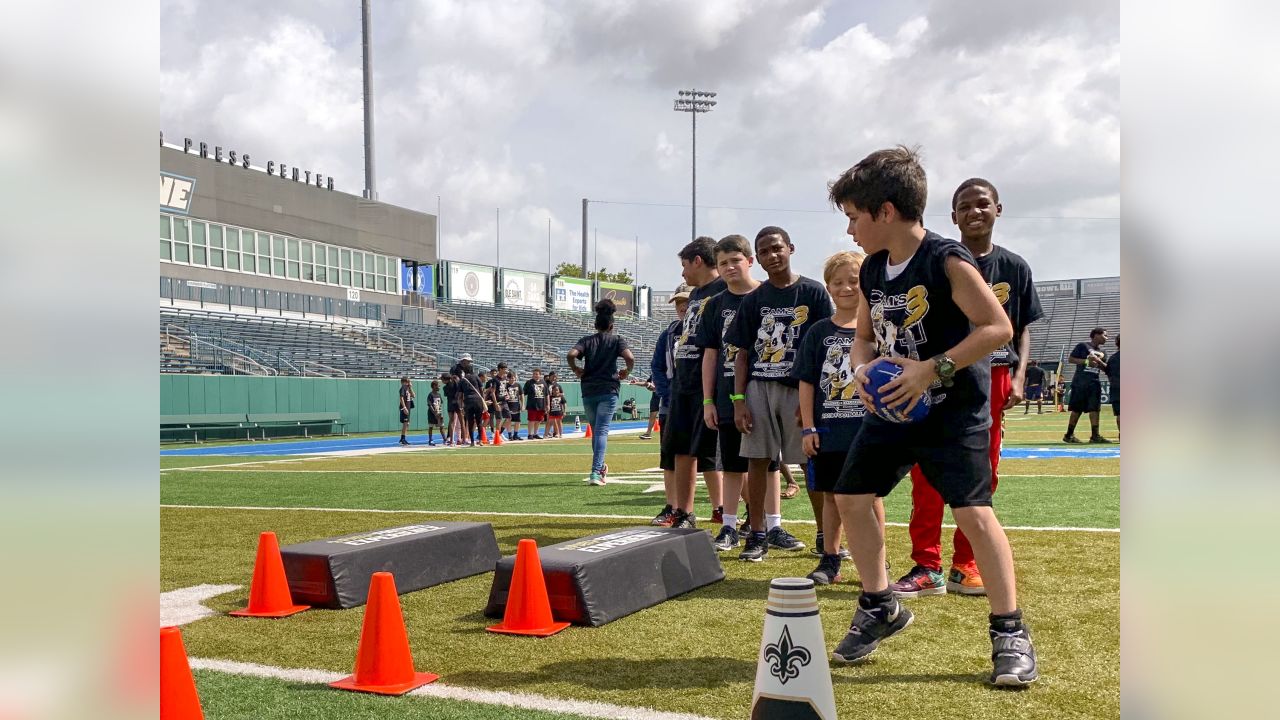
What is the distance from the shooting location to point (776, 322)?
650 centimetres

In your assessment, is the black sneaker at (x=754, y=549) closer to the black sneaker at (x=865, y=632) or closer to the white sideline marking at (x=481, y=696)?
the black sneaker at (x=865, y=632)

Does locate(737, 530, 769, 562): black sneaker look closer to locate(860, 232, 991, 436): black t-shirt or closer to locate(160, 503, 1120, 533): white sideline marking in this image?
locate(160, 503, 1120, 533): white sideline marking

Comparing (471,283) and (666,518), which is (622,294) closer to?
(471,283)

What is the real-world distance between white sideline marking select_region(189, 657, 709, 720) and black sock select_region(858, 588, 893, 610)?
1.05 metres

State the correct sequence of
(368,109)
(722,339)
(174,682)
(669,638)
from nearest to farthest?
(174,682), (669,638), (722,339), (368,109)

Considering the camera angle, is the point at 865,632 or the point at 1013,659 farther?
the point at 865,632

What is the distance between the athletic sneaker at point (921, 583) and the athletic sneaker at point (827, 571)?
0.43m

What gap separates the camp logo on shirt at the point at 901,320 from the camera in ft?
12.7

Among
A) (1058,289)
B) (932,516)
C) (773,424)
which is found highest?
(1058,289)

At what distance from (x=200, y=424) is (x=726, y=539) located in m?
24.3

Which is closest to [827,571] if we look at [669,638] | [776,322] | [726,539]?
[726,539]

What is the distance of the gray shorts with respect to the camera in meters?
6.47

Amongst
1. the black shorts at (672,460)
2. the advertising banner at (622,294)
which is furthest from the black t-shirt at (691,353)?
the advertising banner at (622,294)
